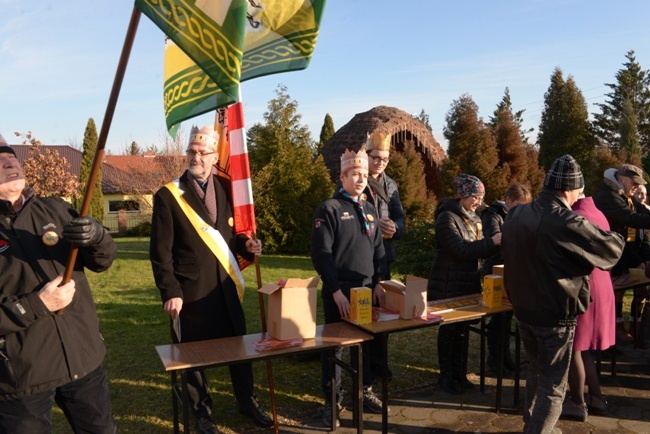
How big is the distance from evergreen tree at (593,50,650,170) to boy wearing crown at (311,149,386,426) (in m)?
33.7

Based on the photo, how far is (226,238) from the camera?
3.83m

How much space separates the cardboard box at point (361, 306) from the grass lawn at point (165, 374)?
1049mm

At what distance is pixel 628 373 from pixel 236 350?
3946 mm

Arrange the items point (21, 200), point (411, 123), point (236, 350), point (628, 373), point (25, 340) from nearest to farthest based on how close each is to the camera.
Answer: point (25, 340) → point (21, 200) → point (236, 350) → point (628, 373) → point (411, 123)

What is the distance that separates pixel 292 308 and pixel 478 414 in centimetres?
193

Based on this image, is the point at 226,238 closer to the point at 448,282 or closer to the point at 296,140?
the point at 448,282

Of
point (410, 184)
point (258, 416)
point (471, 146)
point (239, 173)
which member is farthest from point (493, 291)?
point (410, 184)

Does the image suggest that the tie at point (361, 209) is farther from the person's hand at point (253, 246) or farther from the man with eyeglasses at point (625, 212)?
the man with eyeglasses at point (625, 212)

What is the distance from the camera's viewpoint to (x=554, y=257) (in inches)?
127

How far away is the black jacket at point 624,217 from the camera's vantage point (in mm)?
5402

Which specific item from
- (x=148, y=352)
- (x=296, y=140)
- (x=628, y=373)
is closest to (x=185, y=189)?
(x=148, y=352)

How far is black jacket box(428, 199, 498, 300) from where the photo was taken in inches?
169

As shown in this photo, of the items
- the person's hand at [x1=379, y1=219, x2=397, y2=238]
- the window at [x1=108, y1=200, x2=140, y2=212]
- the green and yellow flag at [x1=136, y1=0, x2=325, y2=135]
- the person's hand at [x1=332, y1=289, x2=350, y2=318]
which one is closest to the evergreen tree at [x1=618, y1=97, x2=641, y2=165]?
the window at [x1=108, y1=200, x2=140, y2=212]

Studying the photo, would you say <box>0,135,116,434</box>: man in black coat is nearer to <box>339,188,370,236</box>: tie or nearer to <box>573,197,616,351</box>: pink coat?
<box>339,188,370,236</box>: tie
